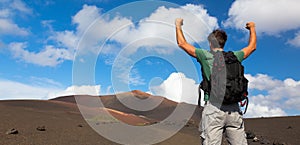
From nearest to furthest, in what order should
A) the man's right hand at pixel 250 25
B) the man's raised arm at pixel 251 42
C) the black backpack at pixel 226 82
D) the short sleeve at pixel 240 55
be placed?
the black backpack at pixel 226 82 → the short sleeve at pixel 240 55 → the man's raised arm at pixel 251 42 → the man's right hand at pixel 250 25

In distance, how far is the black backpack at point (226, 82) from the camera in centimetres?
371

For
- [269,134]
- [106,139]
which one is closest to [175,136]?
[106,139]

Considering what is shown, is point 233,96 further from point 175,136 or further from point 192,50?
point 175,136

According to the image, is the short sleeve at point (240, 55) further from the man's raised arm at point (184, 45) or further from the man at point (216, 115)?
the man's raised arm at point (184, 45)

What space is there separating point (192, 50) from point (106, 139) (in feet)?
18.6

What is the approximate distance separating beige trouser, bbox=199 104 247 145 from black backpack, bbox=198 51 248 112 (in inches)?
5.1

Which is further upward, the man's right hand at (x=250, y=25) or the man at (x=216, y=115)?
the man's right hand at (x=250, y=25)

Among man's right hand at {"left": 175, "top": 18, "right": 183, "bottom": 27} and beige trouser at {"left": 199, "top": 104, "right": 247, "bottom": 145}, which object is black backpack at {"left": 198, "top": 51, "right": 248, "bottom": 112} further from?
man's right hand at {"left": 175, "top": 18, "right": 183, "bottom": 27}

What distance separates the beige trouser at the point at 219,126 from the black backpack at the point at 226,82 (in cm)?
13

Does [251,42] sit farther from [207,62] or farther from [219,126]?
[219,126]

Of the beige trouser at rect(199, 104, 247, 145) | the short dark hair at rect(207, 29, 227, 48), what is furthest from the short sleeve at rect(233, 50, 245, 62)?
the beige trouser at rect(199, 104, 247, 145)

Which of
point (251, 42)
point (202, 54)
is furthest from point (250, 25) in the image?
point (202, 54)

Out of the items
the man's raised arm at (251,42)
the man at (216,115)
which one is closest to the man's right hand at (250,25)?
the man's raised arm at (251,42)

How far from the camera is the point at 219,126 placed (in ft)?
12.5
